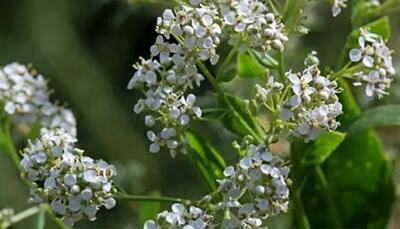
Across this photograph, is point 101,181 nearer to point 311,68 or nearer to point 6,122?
point 311,68

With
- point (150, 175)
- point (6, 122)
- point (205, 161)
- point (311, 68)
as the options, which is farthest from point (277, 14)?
point (150, 175)

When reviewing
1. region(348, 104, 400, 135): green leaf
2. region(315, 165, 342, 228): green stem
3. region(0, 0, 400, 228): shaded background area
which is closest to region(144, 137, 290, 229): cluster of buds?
region(348, 104, 400, 135): green leaf

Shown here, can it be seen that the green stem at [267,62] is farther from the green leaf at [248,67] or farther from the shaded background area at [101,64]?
the shaded background area at [101,64]

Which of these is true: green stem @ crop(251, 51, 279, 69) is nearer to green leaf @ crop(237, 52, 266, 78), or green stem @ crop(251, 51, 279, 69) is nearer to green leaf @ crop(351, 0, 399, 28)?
Result: green leaf @ crop(237, 52, 266, 78)

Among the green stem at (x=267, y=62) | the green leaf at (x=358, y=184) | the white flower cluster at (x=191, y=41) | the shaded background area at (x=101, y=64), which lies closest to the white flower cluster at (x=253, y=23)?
the white flower cluster at (x=191, y=41)

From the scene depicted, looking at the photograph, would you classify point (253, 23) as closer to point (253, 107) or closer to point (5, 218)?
point (253, 107)

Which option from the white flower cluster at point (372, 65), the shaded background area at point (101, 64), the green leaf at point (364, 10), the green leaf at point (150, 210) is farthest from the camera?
the shaded background area at point (101, 64)
